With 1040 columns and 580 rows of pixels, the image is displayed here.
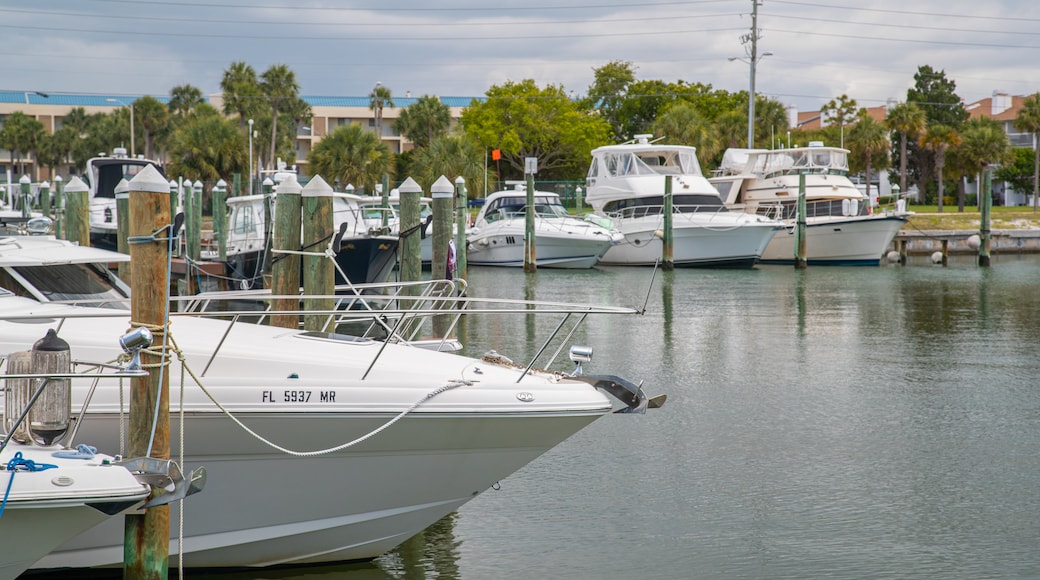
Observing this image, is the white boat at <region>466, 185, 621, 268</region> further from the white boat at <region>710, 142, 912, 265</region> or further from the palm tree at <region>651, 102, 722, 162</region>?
the palm tree at <region>651, 102, 722, 162</region>

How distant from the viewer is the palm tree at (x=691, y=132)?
56.1m

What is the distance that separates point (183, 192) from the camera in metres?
28.3

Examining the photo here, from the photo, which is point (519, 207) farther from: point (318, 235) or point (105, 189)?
point (318, 235)

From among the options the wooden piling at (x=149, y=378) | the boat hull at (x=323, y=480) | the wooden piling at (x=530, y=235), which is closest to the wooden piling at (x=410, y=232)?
the boat hull at (x=323, y=480)

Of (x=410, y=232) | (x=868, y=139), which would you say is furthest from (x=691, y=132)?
(x=410, y=232)

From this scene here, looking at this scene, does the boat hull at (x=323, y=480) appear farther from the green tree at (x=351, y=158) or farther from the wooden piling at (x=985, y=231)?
the green tree at (x=351, y=158)

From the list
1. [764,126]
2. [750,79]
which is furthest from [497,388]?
[764,126]

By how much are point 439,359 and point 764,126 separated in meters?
58.8

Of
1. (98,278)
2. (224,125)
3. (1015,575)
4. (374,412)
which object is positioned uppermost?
(224,125)

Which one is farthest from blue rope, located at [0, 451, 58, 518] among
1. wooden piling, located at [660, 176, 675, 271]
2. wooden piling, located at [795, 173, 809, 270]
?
wooden piling, located at [795, 173, 809, 270]

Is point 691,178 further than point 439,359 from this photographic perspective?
Yes

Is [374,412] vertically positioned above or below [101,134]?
below

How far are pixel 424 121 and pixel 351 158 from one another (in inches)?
585

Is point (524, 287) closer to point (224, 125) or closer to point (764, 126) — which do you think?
point (224, 125)
